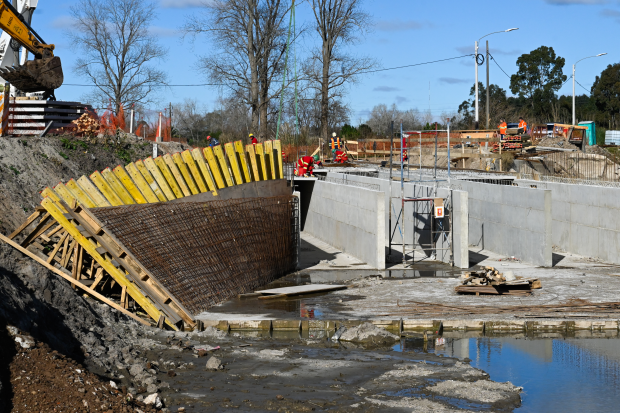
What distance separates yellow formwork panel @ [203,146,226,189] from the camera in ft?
51.4

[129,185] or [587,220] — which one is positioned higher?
[129,185]

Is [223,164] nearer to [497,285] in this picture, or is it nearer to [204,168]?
[204,168]

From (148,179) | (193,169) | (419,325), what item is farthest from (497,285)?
(148,179)

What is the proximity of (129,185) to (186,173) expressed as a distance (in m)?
1.34

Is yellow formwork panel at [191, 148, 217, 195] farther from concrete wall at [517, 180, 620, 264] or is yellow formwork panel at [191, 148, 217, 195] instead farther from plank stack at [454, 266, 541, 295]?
concrete wall at [517, 180, 620, 264]

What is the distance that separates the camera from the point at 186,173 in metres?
15.2

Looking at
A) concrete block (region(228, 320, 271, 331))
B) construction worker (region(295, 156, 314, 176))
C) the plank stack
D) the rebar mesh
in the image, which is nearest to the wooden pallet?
the rebar mesh

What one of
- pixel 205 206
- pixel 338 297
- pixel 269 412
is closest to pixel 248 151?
pixel 205 206

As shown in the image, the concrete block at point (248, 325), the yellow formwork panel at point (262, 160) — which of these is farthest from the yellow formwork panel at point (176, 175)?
the concrete block at point (248, 325)

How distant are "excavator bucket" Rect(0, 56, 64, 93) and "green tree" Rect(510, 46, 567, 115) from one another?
60642 millimetres

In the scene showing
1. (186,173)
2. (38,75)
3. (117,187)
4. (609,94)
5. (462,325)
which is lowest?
(462,325)

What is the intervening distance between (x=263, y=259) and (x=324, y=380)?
734cm

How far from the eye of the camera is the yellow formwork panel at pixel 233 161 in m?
16.3

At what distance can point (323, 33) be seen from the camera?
1969 inches
